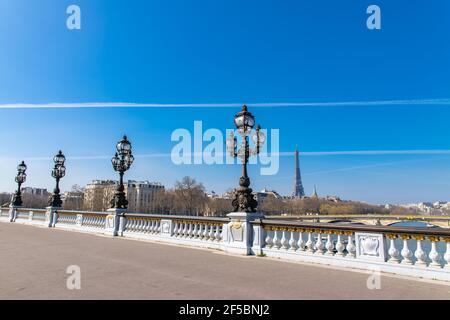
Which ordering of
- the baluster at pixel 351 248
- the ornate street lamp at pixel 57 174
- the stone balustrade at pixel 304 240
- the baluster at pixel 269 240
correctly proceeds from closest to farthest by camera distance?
1. the stone balustrade at pixel 304 240
2. the baluster at pixel 351 248
3. the baluster at pixel 269 240
4. the ornate street lamp at pixel 57 174

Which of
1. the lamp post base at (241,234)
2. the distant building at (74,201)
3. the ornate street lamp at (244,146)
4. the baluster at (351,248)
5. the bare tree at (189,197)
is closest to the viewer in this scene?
the baluster at (351,248)

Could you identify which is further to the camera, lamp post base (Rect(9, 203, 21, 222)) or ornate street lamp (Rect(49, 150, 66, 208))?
lamp post base (Rect(9, 203, 21, 222))

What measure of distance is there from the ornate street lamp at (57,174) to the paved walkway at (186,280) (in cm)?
1579

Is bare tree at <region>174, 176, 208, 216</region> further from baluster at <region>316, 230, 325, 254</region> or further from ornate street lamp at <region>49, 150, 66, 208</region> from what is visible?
baluster at <region>316, 230, 325, 254</region>

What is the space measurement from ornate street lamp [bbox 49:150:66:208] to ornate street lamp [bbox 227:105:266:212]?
1760 centimetres

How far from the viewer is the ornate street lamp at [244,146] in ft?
39.1

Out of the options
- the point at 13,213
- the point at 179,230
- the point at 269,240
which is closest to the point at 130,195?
the point at 13,213

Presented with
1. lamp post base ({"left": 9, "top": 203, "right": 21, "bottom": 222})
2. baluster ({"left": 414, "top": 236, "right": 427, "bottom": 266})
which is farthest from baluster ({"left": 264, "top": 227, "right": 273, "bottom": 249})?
lamp post base ({"left": 9, "top": 203, "right": 21, "bottom": 222})

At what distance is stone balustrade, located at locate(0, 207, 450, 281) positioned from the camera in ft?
Answer: 25.0

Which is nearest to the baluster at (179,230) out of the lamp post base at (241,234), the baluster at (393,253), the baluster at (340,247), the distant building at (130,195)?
the lamp post base at (241,234)

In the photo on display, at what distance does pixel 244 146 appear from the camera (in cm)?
1234

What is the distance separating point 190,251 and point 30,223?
21722 mm

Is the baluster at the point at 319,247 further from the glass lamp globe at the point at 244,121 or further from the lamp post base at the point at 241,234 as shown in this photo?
the glass lamp globe at the point at 244,121
